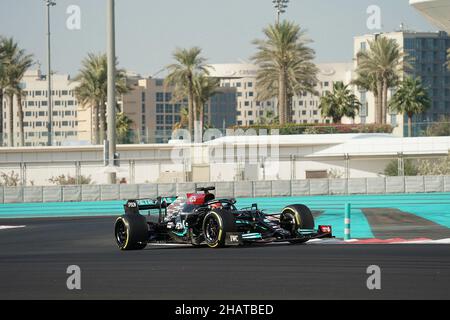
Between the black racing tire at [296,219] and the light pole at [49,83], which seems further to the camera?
the light pole at [49,83]

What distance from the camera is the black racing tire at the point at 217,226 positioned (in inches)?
704

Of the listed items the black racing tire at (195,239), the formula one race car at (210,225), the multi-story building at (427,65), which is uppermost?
the multi-story building at (427,65)

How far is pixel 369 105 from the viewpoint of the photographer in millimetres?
161125

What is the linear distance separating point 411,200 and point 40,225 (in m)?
16.2

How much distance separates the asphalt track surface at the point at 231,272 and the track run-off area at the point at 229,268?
13 mm

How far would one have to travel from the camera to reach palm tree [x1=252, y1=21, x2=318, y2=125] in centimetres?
7375

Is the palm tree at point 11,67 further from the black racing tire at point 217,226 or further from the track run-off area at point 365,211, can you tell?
the black racing tire at point 217,226

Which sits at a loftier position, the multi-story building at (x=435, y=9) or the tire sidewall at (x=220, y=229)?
the multi-story building at (x=435, y=9)

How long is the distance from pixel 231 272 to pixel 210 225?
4.81 m

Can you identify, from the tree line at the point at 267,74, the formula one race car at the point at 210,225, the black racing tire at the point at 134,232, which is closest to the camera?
the formula one race car at the point at 210,225

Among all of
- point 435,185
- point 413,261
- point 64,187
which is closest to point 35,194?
point 64,187

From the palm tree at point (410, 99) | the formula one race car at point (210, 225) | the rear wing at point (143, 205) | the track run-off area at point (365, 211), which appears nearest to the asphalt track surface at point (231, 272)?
the formula one race car at point (210, 225)

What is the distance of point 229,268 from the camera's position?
14234 mm

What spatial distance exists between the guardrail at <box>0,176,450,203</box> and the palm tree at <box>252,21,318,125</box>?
31.5 m
